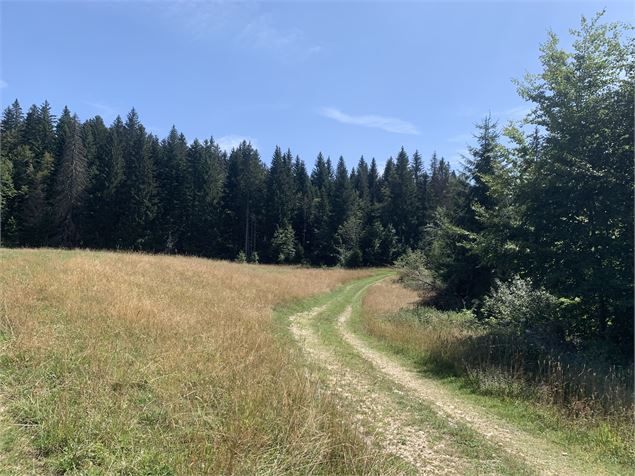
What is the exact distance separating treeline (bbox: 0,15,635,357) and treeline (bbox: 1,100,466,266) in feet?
0.76

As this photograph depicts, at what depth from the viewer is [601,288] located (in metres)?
9.59

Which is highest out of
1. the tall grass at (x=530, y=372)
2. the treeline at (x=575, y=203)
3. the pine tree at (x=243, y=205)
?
the pine tree at (x=243, y=205)

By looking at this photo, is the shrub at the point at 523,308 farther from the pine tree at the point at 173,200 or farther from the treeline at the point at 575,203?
the pine tree at the point at 173,200

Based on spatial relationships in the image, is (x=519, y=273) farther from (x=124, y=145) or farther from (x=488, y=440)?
(x=124, y=145)

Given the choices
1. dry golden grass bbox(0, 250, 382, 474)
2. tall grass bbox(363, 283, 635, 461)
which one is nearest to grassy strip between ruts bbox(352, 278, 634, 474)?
tall grass bbox(363, 283, 635, 461)

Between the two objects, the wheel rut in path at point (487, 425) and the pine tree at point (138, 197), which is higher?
the pine tree at point (138, 197)

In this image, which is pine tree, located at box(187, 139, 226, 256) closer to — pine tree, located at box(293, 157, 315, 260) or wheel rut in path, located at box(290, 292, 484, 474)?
pine tree, located at box(293, 157, 315, 260)

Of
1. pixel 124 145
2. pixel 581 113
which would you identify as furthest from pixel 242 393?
pixel 124 145

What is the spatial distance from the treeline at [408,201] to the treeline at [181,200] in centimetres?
23

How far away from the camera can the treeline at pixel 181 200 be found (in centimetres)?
5122

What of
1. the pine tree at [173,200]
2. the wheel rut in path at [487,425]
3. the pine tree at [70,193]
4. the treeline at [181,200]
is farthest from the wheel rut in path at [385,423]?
the pine tree at [173,200]

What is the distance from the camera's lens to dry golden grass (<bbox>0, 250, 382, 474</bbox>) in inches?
150

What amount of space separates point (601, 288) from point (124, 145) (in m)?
66.3

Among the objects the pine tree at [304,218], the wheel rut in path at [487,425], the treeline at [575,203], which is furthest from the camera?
the pine tree at [304,218]
